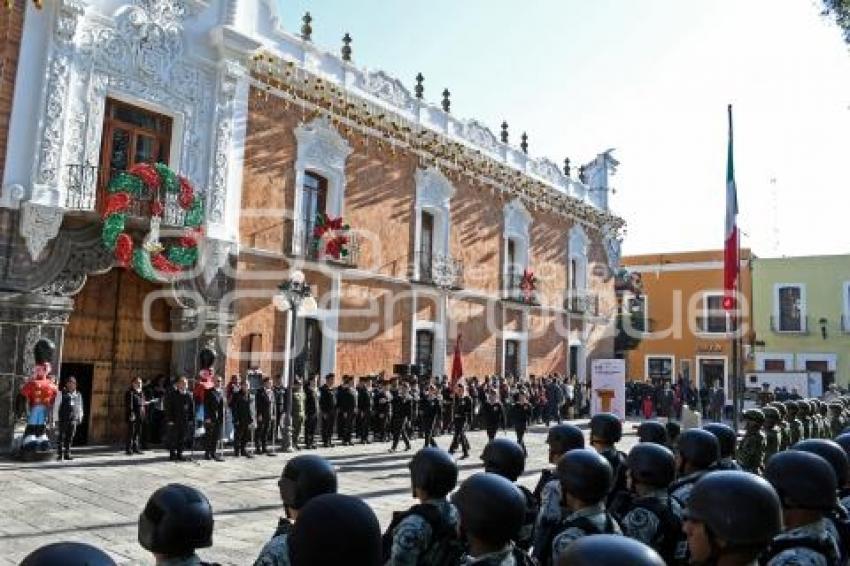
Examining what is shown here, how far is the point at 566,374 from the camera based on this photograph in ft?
90.2

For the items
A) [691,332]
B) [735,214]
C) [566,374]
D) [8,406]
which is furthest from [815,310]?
[8,406]

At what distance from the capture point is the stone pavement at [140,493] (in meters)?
7.41

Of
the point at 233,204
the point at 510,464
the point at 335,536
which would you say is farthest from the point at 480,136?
the point at 335,536

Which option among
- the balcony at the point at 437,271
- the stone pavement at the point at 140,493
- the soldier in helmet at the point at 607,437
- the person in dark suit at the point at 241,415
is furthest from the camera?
the balcony at the point at 437,271

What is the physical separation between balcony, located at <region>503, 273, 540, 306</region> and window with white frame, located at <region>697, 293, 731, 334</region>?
48.3 ft

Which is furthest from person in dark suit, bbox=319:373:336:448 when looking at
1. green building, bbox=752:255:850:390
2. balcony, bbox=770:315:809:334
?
balcony, bbox=770:315:809:334

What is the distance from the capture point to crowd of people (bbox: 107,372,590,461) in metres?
13.3

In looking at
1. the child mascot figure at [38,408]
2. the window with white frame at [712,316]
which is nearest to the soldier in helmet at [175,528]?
the child mascot figure at [38,408]

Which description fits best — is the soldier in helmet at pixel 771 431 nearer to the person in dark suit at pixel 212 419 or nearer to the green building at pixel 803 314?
the person in dark suit at pixel 212 419

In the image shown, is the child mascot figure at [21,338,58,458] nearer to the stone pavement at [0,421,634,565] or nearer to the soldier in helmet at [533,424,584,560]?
the stone pavement at [0,421,634,565]

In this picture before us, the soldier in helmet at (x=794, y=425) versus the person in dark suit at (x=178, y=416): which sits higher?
the soldier in helmet at (x=794, y=425)

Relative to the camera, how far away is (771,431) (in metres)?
8.93

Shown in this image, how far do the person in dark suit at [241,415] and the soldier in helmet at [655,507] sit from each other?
10.1 metres

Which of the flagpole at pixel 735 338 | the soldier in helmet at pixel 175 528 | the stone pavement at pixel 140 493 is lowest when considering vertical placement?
the stone pavement at pixel 140 493
